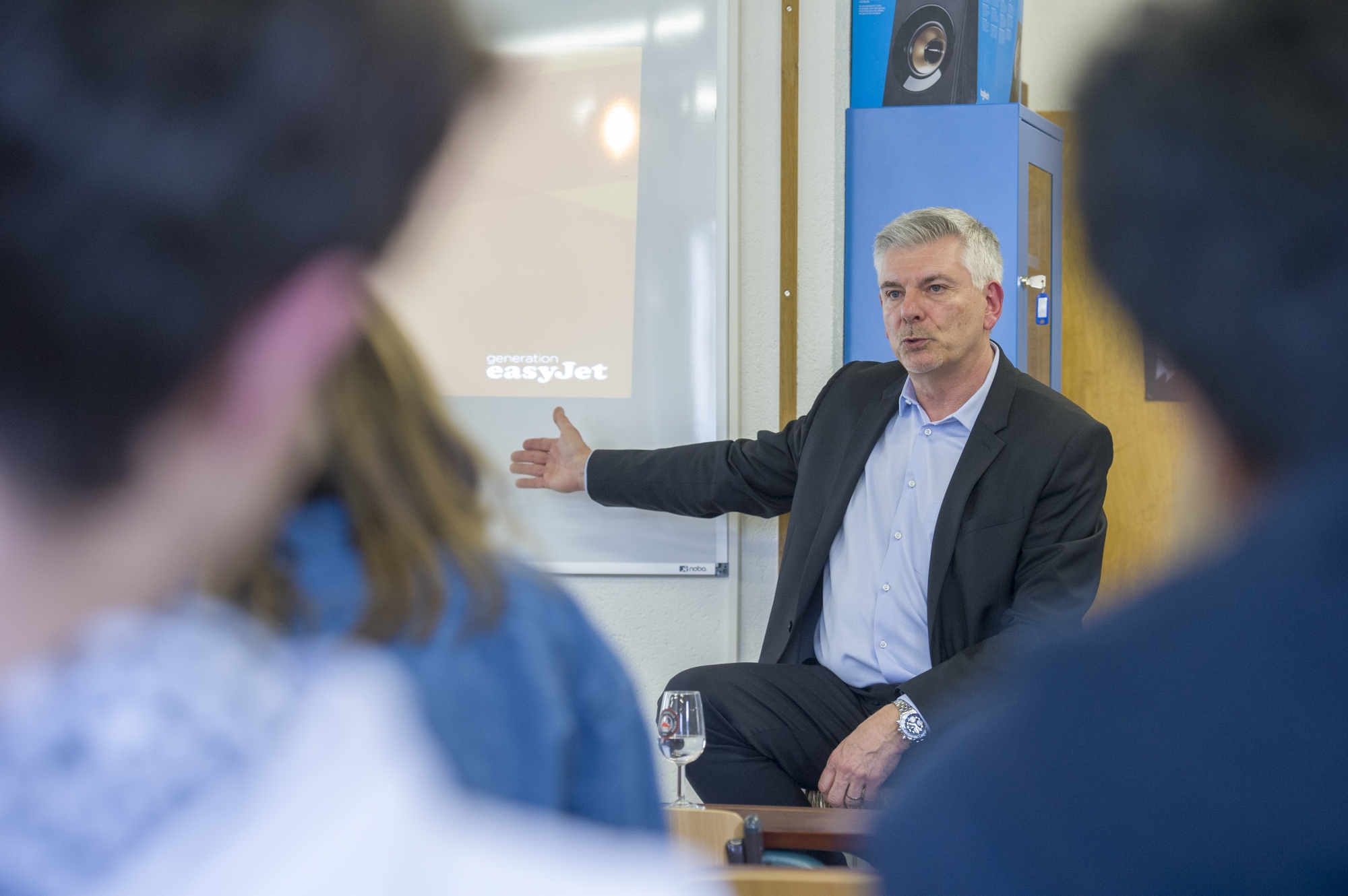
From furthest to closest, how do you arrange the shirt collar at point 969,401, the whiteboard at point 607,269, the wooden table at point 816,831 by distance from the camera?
1. the whiteboard at point 607,269
2. the shirt collar at point 969,401
3. the wooden table at point 816,831

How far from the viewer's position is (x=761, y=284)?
2941 millimetres

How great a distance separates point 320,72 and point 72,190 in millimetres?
89

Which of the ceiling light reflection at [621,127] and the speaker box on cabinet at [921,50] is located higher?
the speaker box on cabinet at [921,50]

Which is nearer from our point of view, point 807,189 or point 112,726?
point 112,726

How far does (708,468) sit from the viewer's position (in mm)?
2797

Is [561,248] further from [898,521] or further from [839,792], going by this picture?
[839,792]

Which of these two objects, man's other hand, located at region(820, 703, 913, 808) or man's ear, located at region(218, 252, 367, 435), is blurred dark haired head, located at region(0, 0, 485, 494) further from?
man's other hand, located at region(820, 703, 913, 808)

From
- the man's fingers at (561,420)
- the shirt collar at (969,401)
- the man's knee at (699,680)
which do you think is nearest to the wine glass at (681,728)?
the man's knee at (699,680)

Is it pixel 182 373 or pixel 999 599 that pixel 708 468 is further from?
pixel 182 373

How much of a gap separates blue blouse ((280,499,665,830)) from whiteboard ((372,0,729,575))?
242 centimetres

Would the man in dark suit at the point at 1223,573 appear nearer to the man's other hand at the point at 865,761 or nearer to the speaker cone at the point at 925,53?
the man's other hand at the point at 865,761

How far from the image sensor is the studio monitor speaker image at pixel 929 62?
2949 millimetres

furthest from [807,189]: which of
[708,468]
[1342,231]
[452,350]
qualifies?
[1342,231]

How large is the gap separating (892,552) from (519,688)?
2186mm
